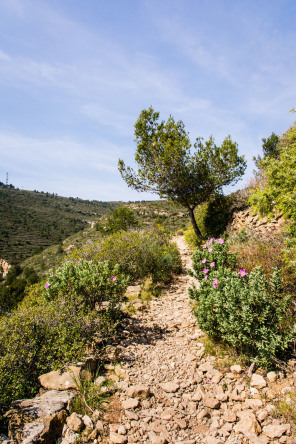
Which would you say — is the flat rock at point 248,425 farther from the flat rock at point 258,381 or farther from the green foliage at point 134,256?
the green foliage at point 134,256

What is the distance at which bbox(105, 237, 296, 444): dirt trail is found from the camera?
2.39 m

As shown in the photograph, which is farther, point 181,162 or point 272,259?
point 181,162

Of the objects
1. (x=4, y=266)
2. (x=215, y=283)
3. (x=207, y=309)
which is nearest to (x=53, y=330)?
(x=207, y=309)

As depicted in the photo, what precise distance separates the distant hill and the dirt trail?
4908 centimetres

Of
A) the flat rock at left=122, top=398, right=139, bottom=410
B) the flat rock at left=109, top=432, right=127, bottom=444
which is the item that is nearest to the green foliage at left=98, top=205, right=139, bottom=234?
the flat rock at left=122, top=398, right=139, bottom=410

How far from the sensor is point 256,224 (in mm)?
9469

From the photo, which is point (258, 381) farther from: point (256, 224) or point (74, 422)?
point (256, 224)

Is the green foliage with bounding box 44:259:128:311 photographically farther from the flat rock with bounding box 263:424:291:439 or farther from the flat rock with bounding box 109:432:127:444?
the flat rock with bounding box 263:424:291:439

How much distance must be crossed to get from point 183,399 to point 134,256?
17.1ft

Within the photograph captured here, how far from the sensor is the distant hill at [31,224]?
50844 millimetres

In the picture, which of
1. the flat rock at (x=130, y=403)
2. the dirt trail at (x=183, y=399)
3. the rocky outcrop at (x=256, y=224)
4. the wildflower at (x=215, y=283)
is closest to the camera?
the dirt trail at (x=183, y=399)

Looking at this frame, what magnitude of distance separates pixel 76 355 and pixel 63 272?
175cm

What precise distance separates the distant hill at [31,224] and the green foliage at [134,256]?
44763 millimetres

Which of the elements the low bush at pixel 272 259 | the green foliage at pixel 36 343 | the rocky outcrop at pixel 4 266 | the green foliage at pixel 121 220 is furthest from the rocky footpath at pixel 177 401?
the rocky outcrop at pixel 4 266
